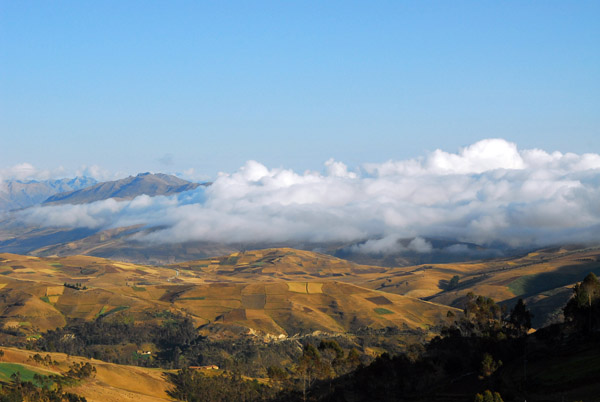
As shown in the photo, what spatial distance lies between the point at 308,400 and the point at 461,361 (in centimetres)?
3868

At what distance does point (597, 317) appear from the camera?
14675 cm

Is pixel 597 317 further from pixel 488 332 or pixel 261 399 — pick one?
pixel 261 399

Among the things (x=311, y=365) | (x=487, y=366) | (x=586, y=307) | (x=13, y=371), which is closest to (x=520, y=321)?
(x=586, y=307)

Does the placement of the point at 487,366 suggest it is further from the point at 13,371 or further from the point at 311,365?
the point at 13,371

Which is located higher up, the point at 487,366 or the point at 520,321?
the point at 520,321

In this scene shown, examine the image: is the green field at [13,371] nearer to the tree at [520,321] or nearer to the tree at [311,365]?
the tree at [311,365]

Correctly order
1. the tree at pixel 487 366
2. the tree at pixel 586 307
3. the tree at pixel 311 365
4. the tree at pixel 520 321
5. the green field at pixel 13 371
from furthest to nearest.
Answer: the green field at pixel 13 371
the tree at pixel 520 321
the tree at pixel 311 365
the tree at pixel 586 307
the tree at pixel 487 366

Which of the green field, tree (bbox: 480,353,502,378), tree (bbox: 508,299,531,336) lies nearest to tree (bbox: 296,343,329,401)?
tree (bbox: 480,353,502,378)

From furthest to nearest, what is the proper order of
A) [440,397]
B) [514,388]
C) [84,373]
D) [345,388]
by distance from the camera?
1. [84,373]
2. [345,388]
3. [440,397]
4. [514,388]

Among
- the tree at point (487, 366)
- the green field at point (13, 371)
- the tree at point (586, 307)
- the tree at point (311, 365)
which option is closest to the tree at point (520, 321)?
the tree at point (586, 307)

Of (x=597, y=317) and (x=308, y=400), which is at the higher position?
(x=597, y=317)

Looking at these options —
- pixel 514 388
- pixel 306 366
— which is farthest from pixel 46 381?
pixel 514 388

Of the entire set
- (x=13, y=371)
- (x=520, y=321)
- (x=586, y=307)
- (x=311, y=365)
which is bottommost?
(x=13, y=371)

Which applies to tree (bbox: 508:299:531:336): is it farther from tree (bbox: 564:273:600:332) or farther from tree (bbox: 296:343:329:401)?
tree (bbox: 296:343:329:401)
